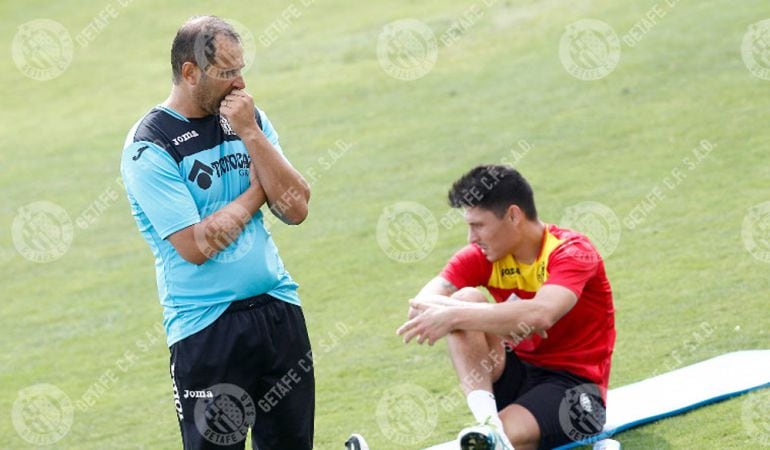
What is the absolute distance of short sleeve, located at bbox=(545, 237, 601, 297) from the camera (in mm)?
6031

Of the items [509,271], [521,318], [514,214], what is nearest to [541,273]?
[509,271]

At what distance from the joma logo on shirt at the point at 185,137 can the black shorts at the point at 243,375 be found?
0.76m

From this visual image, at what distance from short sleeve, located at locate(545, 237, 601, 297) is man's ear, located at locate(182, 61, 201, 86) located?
2.26 metres

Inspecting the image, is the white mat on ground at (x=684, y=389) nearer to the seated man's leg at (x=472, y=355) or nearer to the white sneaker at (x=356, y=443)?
the seated man's leg at (x=472, y=355)

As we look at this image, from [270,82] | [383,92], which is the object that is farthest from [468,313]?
[270,82]

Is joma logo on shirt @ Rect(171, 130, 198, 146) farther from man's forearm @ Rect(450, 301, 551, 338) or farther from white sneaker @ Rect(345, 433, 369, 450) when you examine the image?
white sneaker @ Rect(345, 433, 369, 450)

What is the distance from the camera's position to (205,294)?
499cm

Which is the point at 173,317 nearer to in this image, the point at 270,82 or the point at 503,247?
the point at 503,247

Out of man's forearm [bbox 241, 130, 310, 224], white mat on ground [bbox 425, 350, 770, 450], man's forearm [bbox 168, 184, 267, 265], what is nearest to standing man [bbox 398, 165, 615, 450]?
white mat on ground [bbox 425, 350, 770, 450]

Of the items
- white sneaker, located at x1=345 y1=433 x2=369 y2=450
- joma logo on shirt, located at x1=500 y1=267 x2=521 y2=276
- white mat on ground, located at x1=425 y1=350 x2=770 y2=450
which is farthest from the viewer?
white mat on ground, located at x1=425 y1=350 x2=770 y2=450

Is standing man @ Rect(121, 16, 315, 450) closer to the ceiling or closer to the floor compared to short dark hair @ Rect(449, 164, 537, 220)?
closer to the floor

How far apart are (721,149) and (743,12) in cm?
498

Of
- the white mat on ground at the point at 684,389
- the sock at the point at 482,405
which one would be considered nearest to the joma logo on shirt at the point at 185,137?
the sock at the point at 482,405

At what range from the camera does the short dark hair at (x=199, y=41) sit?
482 centimetres
